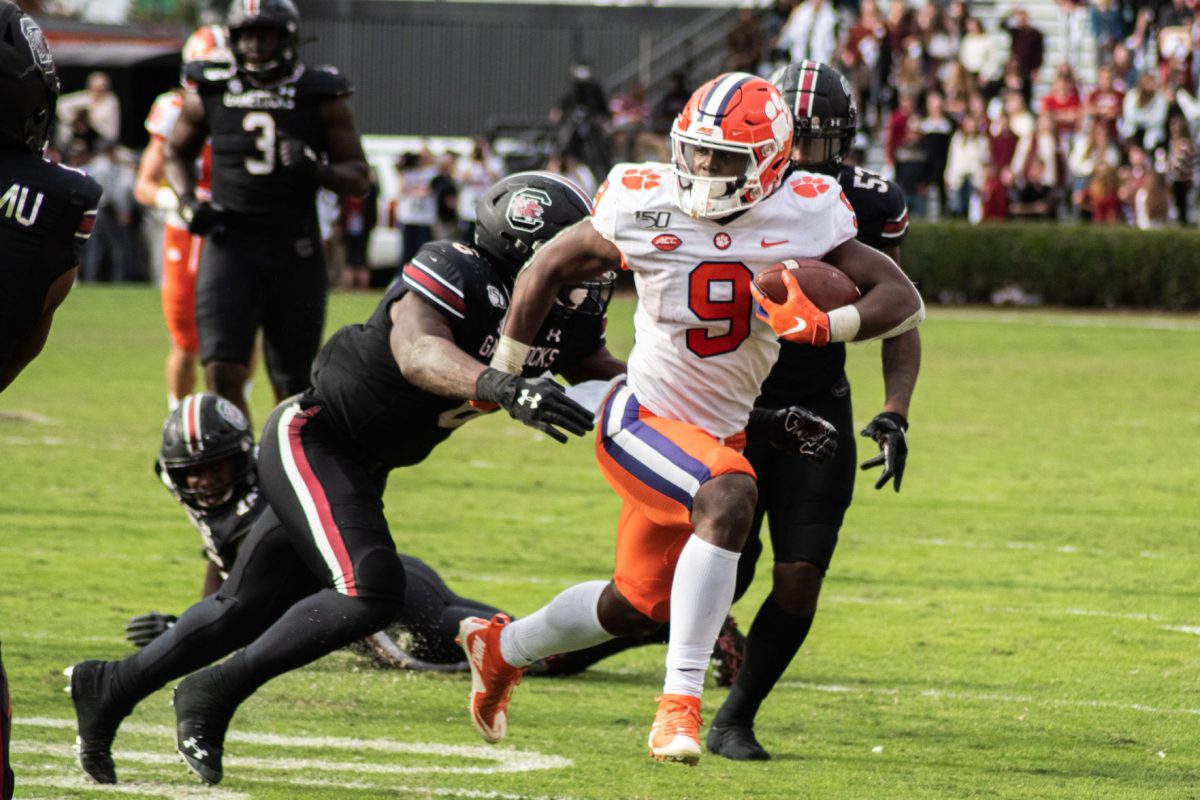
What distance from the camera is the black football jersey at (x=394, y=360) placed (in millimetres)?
4402

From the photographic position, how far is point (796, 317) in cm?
402

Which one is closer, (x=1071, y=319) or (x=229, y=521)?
(x=229, y=521)

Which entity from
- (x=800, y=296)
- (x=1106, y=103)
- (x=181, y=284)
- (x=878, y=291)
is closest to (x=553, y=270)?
(x=800, y=296)

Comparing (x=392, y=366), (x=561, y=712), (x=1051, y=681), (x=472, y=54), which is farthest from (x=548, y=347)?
(x=472, y=54)

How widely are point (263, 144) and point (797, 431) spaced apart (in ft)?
11.5

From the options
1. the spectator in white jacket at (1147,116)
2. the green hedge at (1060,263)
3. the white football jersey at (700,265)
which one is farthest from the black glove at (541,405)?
the spectator in white jacket at (1147,116)

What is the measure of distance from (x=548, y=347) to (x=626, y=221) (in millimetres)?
495

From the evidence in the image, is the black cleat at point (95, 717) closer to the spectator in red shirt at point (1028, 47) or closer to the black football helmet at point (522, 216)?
the black football helmet at point (522, 216)

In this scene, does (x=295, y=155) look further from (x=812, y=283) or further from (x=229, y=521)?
(x=812, y=283)

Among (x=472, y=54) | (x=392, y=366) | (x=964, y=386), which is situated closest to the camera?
(x=392, y=366)

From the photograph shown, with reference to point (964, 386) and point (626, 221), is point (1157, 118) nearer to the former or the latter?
point (964, 386)

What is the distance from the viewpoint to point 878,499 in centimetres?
869

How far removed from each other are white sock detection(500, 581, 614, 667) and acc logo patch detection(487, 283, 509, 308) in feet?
2.32

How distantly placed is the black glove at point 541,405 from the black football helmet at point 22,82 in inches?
45.0
